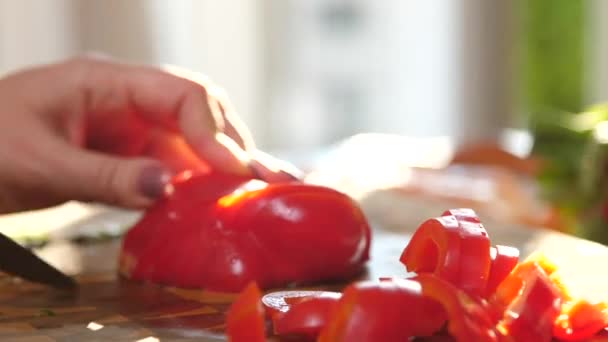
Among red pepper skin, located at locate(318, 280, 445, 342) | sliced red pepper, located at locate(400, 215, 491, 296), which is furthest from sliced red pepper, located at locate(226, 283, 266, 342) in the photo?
sliced red pepper, located at locate(400, 215, 491, 296)

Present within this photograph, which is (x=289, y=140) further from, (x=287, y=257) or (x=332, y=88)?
(x=287, y=257)

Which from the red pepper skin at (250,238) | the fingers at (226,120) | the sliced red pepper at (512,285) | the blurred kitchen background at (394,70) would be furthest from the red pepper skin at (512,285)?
the blurred kitchen background at (394,70)

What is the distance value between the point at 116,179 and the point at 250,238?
213 mm

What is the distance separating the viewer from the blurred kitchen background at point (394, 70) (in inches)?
84.5

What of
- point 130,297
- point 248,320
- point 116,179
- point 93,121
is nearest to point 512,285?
point 248,320

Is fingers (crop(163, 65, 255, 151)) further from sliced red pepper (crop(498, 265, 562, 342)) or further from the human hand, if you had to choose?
sliced red pepper (crop(498, 265, 562, 342))

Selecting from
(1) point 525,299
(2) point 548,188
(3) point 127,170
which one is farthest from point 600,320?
(2) point 548,188

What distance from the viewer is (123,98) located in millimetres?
1421

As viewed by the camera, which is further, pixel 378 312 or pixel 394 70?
pixel 394 70

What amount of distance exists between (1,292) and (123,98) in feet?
1.19

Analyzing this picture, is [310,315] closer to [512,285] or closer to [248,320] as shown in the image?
[248,320]

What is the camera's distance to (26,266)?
3.73 ft

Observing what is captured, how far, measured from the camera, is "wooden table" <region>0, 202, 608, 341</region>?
97 cm

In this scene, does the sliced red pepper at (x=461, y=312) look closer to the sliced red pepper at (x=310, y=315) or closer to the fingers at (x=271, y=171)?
the sliced red pepper at (x=310, y=315)
